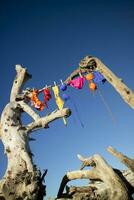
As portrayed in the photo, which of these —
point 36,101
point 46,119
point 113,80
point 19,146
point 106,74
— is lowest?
point 19,146

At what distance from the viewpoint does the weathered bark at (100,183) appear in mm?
6531

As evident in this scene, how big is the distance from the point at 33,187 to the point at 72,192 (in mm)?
Result: 1117

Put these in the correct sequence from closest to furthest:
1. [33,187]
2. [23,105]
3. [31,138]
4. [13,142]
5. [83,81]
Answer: [33,187]
[13,142]
[31,138]
[23,105]
[83,81]

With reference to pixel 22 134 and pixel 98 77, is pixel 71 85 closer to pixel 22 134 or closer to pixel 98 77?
pixel 98 77

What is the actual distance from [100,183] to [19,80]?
5395mm

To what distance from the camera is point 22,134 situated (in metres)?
8.41

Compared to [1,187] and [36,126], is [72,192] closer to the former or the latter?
[1,187]

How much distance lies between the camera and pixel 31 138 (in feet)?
28.9

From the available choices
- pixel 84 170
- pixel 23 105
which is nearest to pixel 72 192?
pixel 84 170

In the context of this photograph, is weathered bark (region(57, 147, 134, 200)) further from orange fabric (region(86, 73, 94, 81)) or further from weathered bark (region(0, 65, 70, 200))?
orange fabric (region(86, 73, 94, 81))

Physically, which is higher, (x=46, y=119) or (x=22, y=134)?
(x=46, y=119)

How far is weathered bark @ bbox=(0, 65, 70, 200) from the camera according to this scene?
6.75 meters

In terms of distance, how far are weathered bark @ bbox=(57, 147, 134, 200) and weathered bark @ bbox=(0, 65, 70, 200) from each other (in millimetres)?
968

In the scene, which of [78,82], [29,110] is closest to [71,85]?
[78,82]
